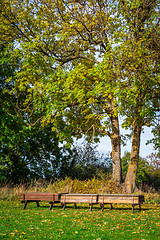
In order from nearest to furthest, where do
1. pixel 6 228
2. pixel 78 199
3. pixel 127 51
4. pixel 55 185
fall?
1. pixel 6 228
2. pixel 78 199
3. pixel 127 51
4. pixel 55 185

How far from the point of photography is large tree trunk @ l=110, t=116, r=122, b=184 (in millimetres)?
17281

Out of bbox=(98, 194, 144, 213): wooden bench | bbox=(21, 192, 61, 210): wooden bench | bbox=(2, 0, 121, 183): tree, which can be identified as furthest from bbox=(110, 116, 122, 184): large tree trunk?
bbox=(21, 192, 61, 210): wooden bench

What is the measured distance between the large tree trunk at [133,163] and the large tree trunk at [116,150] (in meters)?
0.64

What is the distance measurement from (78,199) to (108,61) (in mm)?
7040

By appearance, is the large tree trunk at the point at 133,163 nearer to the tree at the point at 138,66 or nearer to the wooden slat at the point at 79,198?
the tree at the point at 138,66

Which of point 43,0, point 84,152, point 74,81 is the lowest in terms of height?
point 84,152

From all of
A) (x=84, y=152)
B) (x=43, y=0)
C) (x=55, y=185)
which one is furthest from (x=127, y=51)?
(x=84, y=152)

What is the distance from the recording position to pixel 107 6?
16688 millimetres

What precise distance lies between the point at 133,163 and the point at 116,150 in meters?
1.39

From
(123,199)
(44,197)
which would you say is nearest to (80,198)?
(44,197)

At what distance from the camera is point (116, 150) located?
17.6 m

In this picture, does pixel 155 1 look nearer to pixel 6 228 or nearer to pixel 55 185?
pixel 55 185

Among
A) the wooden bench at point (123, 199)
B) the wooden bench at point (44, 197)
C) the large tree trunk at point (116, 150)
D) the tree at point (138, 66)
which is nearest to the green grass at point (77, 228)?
the wooden bench at point (123, 199)

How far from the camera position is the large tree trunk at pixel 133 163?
16500 millimetres
